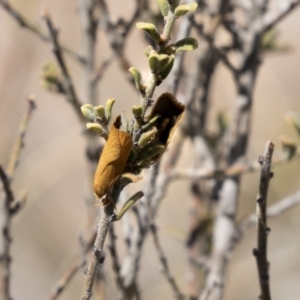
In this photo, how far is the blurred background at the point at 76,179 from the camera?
1554 millimetres

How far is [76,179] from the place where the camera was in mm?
3574

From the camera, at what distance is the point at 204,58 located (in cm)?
105

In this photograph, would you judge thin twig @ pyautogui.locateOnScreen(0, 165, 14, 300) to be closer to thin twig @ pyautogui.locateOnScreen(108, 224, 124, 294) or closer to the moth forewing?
thin twig @ pyautogui.locateOnScreen(108, 224, 124, 294)

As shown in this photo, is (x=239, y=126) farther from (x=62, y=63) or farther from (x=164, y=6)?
(x=164, y=6)

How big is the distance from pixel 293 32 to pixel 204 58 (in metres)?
3.25

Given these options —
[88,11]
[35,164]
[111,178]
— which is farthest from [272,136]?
[111,178]

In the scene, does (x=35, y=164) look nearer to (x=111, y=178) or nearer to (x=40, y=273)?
(x=40, y=273)

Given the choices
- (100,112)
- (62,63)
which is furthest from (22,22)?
(100,112)

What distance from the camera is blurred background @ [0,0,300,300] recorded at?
1554 millimetres

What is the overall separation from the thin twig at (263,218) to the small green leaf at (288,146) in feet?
0.97

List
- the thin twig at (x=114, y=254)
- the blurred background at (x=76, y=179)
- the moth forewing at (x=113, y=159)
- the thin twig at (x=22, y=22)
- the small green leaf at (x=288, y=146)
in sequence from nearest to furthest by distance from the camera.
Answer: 1. the moth forewing at (x=113, y=159)
2. the thin twig at (x=114, y=254)
3. the small green leaf at (x=288, y=146)
4. the thin twig at (x=22, y=22)
5. the blurred background at (x=76, y=179)

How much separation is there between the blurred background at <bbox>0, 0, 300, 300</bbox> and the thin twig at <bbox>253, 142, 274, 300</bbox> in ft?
0.94

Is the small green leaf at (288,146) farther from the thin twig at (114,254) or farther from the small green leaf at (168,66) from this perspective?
the small green leaf at (168,66)


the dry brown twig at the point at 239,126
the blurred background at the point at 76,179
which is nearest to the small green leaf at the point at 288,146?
the dry brown twig at the point at 239,126
